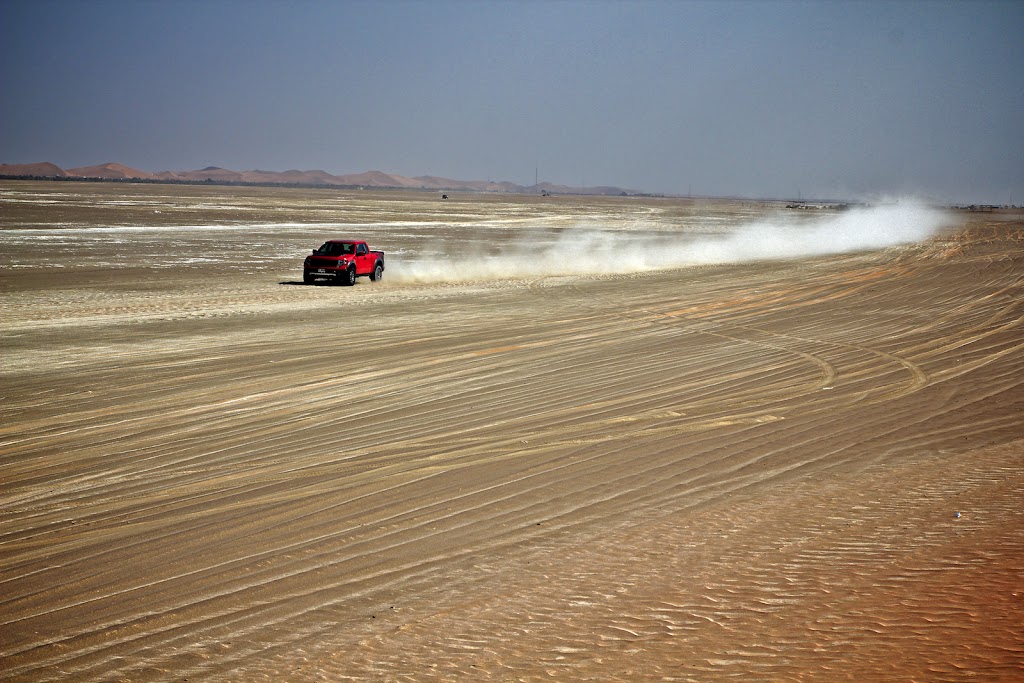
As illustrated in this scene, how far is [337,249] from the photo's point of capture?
90.5 feet

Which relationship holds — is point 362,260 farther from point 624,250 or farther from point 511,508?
point 511,508

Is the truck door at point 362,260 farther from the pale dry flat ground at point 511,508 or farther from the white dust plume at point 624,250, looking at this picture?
the pale dry flat ground at point 511,508

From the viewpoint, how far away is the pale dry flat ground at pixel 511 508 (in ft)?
16.9

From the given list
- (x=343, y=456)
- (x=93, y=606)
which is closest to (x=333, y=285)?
(x=343, y=456)

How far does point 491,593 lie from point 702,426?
4.88 metres

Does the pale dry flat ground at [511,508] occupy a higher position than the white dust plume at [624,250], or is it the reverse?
the white dust plume at [624,250]

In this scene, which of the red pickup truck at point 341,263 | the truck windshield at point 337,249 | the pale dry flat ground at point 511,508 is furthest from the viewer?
the truck windshield at point 337,249

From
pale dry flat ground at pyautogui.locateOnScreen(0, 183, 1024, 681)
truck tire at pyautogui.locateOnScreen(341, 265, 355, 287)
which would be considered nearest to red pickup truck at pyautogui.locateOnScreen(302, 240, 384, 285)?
truck tire at pyautogui.locateOnScreen(341, 265, 355, 287)

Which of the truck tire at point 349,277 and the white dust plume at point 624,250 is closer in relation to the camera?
the truck tire at point 349,277

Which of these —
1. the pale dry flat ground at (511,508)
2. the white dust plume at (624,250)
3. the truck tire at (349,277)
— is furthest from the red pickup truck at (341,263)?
the pale dry flat ground at (511,508)

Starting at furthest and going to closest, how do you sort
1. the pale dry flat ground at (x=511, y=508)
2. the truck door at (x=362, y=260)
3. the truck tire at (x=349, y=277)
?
the truck door at (x=362, y=260), the truck tire at (x=349, y=277), the pale dry flat ground at (x=511, y=508)

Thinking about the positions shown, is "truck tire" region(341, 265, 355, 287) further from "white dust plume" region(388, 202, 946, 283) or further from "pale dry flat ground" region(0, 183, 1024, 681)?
"pale dry flat ground" region(0, 183, 1024, 681)

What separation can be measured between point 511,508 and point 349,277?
2006 centimetres

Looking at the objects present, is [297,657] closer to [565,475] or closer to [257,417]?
[565,475]
